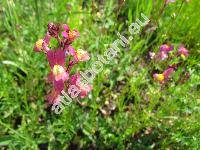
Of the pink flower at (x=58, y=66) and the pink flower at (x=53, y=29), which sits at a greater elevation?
the pink flower at (x=53, y=29)

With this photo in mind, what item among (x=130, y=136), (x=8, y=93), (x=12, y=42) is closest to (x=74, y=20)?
(x=12, y=42)

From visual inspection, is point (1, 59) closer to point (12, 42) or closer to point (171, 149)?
point (12, 42)

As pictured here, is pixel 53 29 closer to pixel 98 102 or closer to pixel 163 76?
pixel 163 76

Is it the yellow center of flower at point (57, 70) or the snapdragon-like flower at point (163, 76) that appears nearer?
the yellow center of flower at point (57, 70)

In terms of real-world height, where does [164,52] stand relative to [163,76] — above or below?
above

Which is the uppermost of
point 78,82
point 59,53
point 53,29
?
point 53,29

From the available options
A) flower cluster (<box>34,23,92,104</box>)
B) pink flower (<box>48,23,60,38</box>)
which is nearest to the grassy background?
flower cluster (<box>34,23,92,104</box>)

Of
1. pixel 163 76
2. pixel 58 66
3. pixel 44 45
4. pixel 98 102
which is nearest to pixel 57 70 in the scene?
pixel 58 66

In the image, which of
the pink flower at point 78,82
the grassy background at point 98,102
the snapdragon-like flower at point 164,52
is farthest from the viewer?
the snapdragon-like flower at point 164,52

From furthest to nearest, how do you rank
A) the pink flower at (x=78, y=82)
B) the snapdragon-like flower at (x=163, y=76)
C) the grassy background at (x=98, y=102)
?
the snapdragon-like flower at (x=163, y=76)
the grassy background at (x=98, y=102)
the pink flower at (x=78, y=82)

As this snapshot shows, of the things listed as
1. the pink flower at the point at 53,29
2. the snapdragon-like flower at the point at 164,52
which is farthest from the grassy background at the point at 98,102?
the pink flower at the point at 53,29

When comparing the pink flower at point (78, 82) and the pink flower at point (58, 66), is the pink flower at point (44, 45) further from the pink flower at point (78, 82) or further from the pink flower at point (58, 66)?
the pink flower at point (78, 82)
